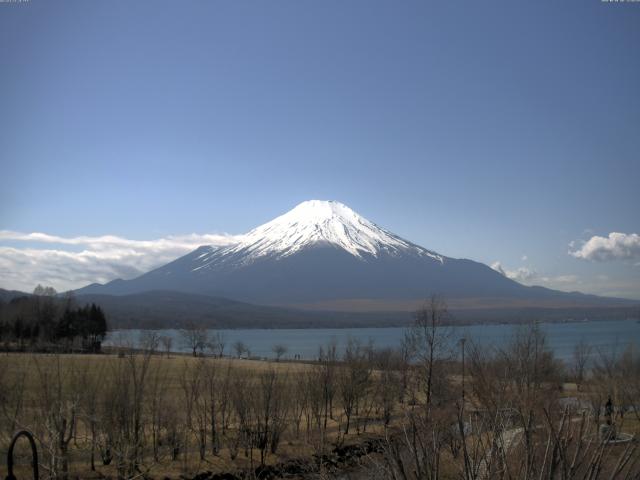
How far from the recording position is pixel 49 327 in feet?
259

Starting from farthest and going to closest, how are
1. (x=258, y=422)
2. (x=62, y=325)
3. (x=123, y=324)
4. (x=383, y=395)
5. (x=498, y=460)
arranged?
(x=123, y=324) < (x=62, y=325) < (x=383, y=395) < (x=258, y=422) < (x=498, y=460)

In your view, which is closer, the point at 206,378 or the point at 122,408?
the point at 122,408

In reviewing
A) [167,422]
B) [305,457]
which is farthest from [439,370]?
[167,422]

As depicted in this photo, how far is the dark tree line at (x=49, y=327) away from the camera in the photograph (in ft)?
245

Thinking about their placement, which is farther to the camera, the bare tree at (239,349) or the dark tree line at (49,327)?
the bare tree at (239,349)

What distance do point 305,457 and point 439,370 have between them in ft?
41.0

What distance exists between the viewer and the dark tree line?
74688mm

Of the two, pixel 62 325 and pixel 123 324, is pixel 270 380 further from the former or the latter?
pixel 123 324

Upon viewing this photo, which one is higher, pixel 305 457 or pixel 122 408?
pixel 122 408

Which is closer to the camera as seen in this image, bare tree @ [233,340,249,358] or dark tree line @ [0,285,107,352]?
dark tree line @ [0,285,107,352]

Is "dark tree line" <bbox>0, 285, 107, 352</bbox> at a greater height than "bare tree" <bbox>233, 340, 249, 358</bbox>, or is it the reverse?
"dark tree line" <bbox>0, 285, 107, 352</bbox>

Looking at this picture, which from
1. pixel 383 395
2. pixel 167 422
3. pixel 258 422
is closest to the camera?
pixel 167 422

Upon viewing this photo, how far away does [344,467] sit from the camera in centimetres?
2712

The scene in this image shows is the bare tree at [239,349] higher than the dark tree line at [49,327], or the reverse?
the dark tree line at [49,327]
